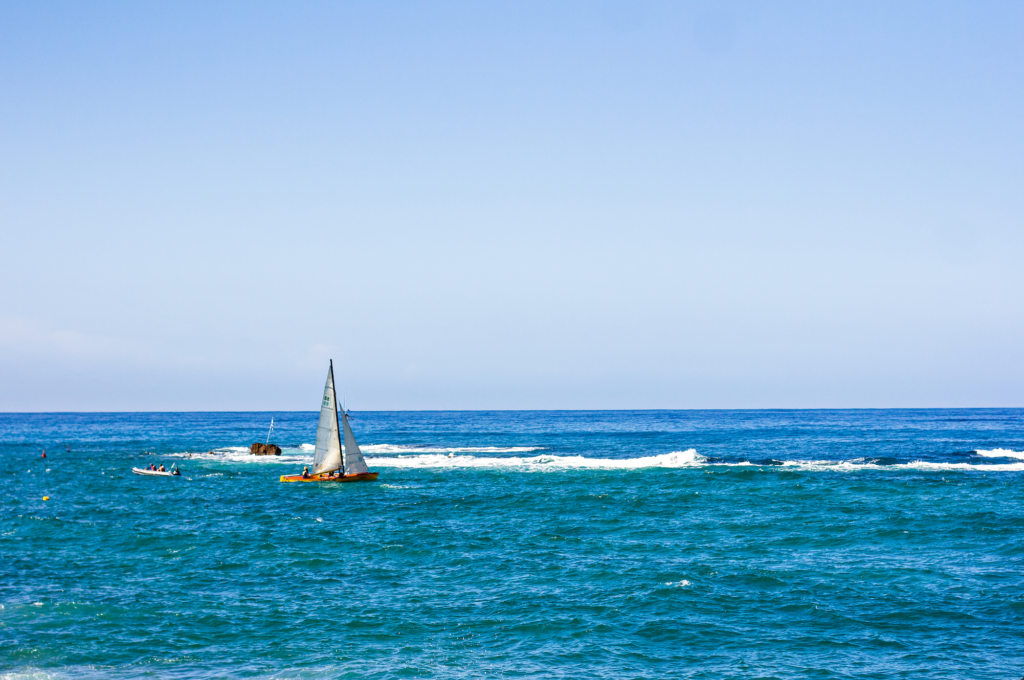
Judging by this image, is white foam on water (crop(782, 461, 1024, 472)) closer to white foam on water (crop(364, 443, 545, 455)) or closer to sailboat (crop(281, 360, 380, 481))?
white foam on water (crop(364, 443, 545, 455))

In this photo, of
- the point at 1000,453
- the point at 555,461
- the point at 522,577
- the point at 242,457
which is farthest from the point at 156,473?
the point at 1000,453

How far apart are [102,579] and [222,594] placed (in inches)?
242

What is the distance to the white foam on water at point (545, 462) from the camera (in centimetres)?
7325

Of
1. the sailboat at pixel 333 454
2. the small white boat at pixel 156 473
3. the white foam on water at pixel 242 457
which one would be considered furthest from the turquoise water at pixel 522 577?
the white foam on water at pixel 242 457

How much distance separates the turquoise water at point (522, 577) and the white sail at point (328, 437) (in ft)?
8.14

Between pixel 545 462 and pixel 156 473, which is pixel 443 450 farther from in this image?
pixel 156 473

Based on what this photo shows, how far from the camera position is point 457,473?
225 ft

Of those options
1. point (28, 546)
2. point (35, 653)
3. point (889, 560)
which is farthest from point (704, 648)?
point (28, 546)

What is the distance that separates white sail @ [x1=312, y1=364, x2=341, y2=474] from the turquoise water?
2481 mm

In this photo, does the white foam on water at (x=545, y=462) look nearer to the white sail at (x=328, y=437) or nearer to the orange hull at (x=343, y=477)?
the orange hull at (x=343, y=477)

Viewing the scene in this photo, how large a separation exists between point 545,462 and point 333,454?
23.7m

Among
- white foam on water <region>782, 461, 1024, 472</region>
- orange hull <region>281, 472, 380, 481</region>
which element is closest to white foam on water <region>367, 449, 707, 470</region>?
white foam on water <region>782, 461, 1024, 472</region>

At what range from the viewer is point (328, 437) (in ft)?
210

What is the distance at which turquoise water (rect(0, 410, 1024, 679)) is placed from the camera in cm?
2209
